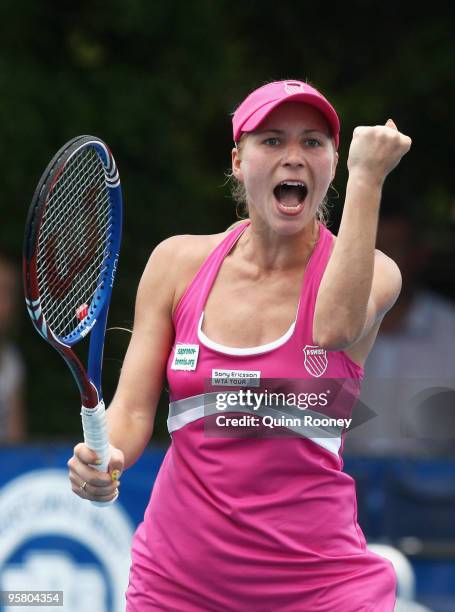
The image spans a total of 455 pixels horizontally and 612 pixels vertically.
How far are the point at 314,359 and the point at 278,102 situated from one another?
0.66m

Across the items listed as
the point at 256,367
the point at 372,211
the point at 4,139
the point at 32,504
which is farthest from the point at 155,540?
the point at 4,139

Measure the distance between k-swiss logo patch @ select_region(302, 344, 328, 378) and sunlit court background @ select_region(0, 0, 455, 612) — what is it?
3.56 m

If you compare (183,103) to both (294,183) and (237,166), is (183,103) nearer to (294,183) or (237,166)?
(237,166)

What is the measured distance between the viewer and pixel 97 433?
3424 mm

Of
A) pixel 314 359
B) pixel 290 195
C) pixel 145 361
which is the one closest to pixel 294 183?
pixel 290 195

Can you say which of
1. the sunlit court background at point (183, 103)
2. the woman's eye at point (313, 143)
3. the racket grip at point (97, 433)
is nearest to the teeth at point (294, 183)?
the woman's eye at point (313, 143)

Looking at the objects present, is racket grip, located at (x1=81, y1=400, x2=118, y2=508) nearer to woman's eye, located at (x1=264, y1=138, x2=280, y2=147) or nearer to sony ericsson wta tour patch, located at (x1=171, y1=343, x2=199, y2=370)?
sony ericsson wta tour patch, located at (x1=171, y1=343, x2=199, y2=370)

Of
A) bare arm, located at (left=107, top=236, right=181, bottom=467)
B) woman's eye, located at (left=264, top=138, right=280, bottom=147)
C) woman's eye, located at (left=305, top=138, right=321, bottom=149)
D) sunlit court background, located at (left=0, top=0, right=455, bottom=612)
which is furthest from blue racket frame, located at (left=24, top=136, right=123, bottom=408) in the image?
sunlit court background, located at (left=0, top=0, right=455, bottom=612)

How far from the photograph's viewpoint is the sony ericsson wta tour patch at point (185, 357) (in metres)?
3.49

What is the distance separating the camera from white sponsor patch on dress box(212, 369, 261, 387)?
3426mm

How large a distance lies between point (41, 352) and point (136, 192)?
44.7 inches

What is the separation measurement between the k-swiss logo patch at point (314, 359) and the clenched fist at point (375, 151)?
0.47 meters

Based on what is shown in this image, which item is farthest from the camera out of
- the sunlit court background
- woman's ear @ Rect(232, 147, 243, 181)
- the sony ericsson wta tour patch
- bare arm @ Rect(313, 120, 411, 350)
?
the sunlit court background

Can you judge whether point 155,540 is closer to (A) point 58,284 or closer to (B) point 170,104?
(A) point 58,284
